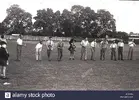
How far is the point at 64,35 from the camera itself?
7012 millimetres

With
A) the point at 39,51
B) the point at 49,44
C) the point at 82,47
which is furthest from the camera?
the point at 82,47

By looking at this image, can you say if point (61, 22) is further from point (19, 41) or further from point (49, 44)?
point (49, 44)

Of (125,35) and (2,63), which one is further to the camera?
(125,35)

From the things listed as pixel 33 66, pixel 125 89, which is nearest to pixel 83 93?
pixel 125 89

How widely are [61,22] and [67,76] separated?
1135mm

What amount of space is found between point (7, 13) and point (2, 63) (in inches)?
44.7

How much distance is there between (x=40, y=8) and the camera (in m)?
6.49

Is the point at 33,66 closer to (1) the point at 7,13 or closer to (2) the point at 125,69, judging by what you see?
(1) the point at 7,13

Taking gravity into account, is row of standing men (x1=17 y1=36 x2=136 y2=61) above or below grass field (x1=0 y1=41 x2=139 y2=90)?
above

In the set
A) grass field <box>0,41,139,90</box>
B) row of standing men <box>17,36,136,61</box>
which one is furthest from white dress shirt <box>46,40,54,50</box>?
grass field <box>0,41,139,90</box>

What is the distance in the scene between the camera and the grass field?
252 inches

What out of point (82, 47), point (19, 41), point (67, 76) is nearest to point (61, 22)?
point (19, 41)

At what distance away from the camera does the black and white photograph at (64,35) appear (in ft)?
21.1

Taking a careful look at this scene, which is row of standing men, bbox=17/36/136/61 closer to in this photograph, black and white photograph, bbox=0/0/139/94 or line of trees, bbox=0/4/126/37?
black and white photograph, bbox=0/0/139/94
